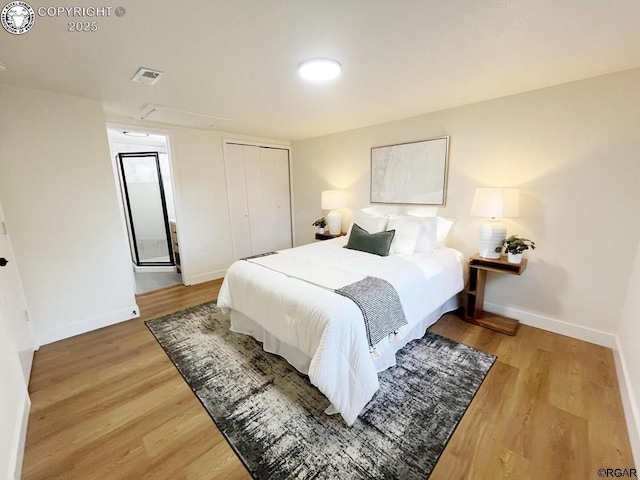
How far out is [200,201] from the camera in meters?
3.91

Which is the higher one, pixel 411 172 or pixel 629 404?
pixel 411 172

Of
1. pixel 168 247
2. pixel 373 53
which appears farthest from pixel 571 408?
pixel 168 247

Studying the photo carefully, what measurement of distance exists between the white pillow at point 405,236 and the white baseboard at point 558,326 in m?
1.13

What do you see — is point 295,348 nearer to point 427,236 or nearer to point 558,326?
point 427,236

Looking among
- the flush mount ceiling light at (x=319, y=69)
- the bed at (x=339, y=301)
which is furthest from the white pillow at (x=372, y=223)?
the flush mount ceiling light at (x=319, y=69)

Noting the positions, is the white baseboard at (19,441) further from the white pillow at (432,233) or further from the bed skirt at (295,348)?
the white pillow at (432,233)

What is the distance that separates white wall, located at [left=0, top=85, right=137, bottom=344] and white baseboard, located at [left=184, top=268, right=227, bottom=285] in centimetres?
104

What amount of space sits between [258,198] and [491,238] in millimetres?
3508

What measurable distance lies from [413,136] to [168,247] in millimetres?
4592

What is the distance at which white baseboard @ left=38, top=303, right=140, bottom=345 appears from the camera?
8.14 ft

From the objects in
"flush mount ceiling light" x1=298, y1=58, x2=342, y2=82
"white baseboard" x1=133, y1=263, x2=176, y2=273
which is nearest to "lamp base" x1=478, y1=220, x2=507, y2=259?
"flush mount ceiling light" x1=298, y1=58, x2=342, y2=82

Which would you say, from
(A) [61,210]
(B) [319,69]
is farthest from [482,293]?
(A) [61,210]

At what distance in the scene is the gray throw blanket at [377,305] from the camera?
5.55ft

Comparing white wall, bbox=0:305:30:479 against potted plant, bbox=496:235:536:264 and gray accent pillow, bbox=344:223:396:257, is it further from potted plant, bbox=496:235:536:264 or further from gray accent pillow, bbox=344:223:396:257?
potted plant, bbox=496:235:536:264
